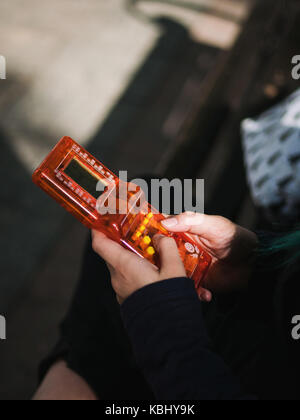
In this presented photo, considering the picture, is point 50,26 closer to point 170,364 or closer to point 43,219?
point 43,219

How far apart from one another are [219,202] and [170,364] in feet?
2.23

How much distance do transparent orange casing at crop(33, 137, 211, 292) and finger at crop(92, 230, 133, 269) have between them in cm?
2

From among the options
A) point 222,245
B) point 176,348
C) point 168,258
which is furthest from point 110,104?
point 176,348

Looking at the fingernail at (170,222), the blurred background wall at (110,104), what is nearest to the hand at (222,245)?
the fingernail at (170,222)

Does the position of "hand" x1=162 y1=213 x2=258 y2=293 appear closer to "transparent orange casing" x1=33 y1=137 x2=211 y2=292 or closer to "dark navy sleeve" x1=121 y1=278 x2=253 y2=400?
"transparent orange casing" x1=33 y1=137 x2=211 y2=292

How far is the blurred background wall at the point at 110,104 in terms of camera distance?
3.60 ft

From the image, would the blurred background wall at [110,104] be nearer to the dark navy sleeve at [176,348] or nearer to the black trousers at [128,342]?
the black trousers at [128,342]

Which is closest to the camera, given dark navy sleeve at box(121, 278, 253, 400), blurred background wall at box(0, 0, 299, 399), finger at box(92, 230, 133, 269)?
dark navy sleeve at box(121, 278, 253, 400)

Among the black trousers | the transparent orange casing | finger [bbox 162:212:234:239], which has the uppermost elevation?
finger [bbox 162:212:234:239]

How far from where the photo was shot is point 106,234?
59cm

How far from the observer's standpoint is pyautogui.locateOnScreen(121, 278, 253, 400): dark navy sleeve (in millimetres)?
432

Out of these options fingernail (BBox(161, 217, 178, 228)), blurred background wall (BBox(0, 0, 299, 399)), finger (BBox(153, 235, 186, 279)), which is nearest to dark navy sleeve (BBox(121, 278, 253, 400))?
finger (BBox(153, 235, 186, 279))

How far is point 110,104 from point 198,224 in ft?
4.17

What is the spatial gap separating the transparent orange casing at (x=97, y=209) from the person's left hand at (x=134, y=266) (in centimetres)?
3
